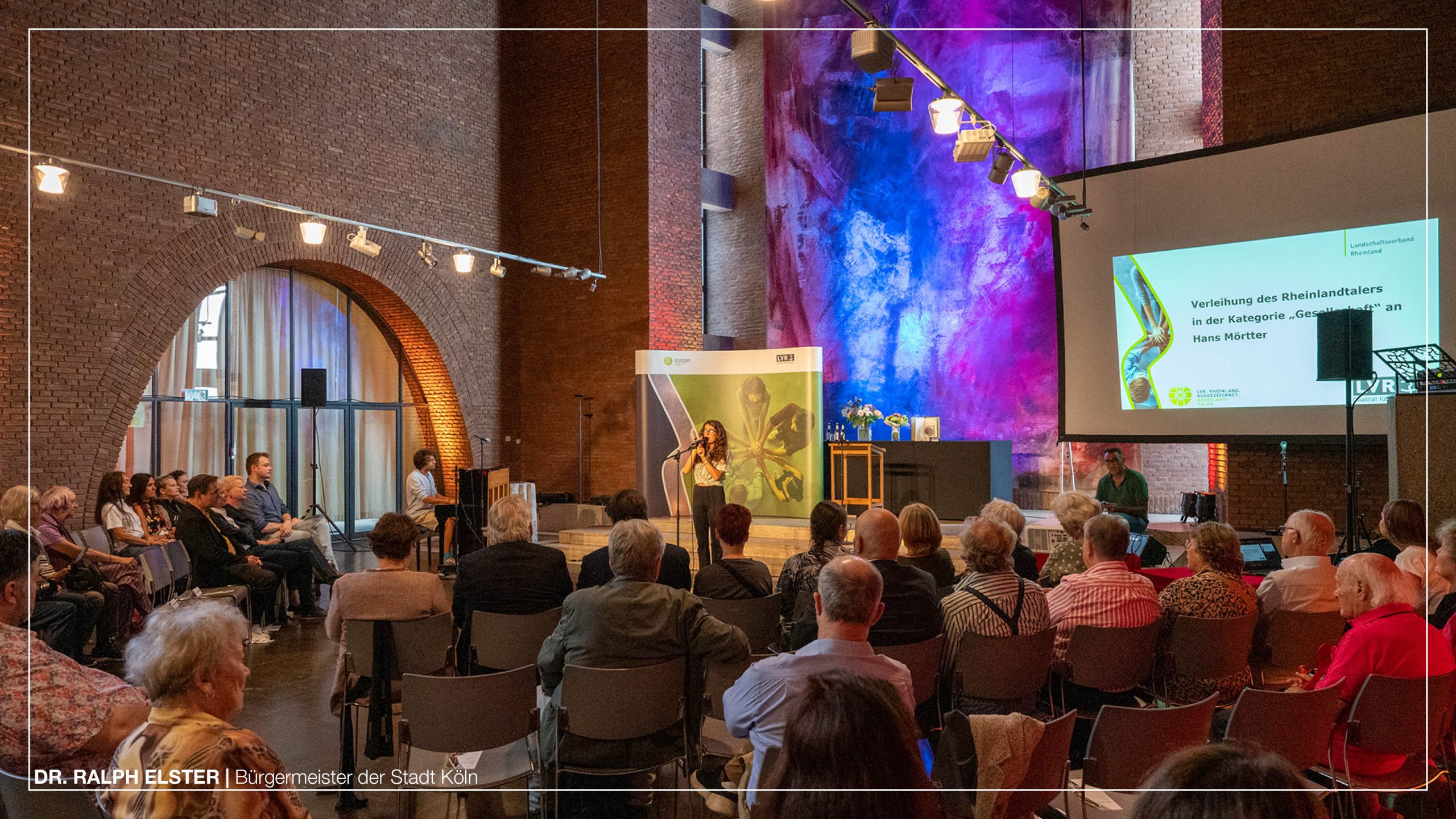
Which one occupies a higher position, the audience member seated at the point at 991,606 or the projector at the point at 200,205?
the projector at the point at 200,205

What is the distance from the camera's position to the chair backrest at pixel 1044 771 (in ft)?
7.90

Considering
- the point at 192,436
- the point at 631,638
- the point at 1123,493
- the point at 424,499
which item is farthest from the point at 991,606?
the point at 192,436

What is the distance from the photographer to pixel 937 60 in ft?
44.5

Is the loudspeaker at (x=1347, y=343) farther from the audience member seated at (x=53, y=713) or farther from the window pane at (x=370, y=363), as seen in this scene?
the window pane at (x=370, y=363)

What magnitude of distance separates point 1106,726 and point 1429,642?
1.22m

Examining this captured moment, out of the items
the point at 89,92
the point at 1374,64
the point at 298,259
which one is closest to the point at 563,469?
the point at 298,259

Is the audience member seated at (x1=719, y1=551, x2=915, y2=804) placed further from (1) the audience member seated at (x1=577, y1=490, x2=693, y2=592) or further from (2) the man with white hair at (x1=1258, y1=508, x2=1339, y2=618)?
(2) the man with white hair at (x1=1258, y1=508, x2=1339, y2=618)

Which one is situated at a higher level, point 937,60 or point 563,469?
point 937,60

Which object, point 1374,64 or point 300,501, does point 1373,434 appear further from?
point 300,501

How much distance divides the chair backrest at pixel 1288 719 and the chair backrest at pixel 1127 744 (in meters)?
0.21

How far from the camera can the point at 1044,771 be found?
8.02 ft

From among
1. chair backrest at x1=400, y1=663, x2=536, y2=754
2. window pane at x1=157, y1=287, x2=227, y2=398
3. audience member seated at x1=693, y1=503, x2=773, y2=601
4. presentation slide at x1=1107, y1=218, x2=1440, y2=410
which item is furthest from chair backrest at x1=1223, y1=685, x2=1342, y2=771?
window pane at x1=157, y1=287, x2=227, y2=398

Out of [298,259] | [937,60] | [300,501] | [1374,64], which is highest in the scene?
[937,60]

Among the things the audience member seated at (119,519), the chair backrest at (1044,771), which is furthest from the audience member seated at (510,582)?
the audience member seated at (119,519)
